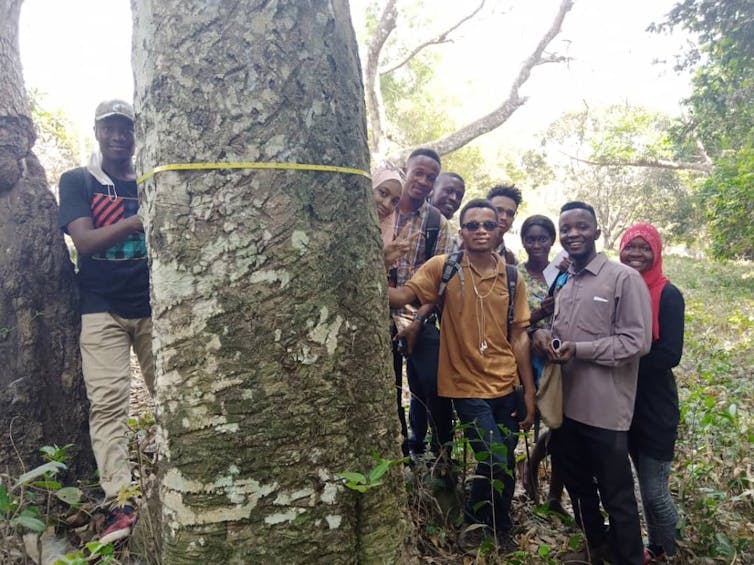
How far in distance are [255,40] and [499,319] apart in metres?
1.90

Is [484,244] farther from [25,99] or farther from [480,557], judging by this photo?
[25,99]

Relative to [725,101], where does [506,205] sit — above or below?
below

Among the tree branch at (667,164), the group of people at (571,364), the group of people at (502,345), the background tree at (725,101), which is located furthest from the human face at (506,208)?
the tree branch at (667,164)

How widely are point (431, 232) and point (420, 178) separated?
336 mm

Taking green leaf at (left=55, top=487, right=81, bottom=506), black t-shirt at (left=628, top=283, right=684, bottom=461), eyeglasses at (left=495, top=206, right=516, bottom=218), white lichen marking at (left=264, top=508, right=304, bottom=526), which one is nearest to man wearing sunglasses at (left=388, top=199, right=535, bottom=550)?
black t-shirt at (left=628, top=283, right=684, bottom=461)

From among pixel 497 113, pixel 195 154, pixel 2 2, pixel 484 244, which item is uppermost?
pixel 497 113

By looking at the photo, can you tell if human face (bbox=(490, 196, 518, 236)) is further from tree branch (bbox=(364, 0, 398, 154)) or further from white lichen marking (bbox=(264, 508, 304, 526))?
tree branch (bbox=(364, 0, 398, 154))

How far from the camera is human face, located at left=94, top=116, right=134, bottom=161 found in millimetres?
2709

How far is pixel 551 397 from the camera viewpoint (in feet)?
9.09

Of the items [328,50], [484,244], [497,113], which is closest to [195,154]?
[328,50]

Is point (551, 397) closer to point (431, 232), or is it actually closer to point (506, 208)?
point (431, 232)

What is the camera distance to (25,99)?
2.89 metres

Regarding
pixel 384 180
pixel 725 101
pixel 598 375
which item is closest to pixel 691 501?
pixel 598 375

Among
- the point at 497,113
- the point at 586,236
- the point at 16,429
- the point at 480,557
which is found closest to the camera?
the point at 480,557
